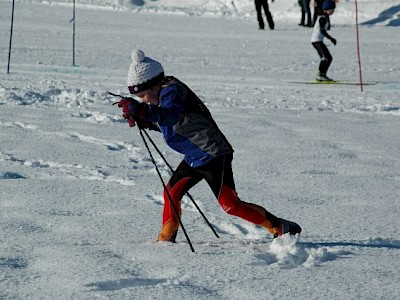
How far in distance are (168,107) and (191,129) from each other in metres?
0.23

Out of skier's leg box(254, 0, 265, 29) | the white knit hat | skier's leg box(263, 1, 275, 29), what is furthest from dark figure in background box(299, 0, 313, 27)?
the white knit hat

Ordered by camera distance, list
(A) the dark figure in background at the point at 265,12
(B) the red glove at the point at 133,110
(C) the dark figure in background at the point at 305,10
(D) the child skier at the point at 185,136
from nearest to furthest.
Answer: (B) the red glove at the point at 133,110 < (D) the child skier at the point at 185,136 < (A) the dark figure in background at the point at 265,12 < (C) the dark figure in background at the point at 305,10

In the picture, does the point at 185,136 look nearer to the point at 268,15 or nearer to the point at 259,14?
the point at 268,15

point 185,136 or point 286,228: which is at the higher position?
point 185,136

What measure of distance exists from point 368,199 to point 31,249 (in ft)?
8.73

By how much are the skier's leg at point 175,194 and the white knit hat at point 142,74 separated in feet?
1.60

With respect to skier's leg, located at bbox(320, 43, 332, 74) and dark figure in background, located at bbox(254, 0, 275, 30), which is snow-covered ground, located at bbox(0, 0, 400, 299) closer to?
skier's leg, located at bbox(320, 43, 332, 74)

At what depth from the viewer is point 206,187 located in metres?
5.98

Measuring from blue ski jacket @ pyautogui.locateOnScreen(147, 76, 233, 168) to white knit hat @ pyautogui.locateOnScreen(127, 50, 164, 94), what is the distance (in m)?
0.07

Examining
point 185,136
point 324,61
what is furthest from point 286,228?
point 324,61

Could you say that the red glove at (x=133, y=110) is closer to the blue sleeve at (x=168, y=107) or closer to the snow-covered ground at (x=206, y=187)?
the blue sleeve at (x=168, y=107)

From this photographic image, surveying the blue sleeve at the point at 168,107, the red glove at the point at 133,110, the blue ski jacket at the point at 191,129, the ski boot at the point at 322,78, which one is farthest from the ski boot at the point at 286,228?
the ski boot at the point at 322,78

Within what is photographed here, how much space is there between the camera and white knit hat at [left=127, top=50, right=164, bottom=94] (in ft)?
14.1

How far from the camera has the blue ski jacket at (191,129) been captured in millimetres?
4180
